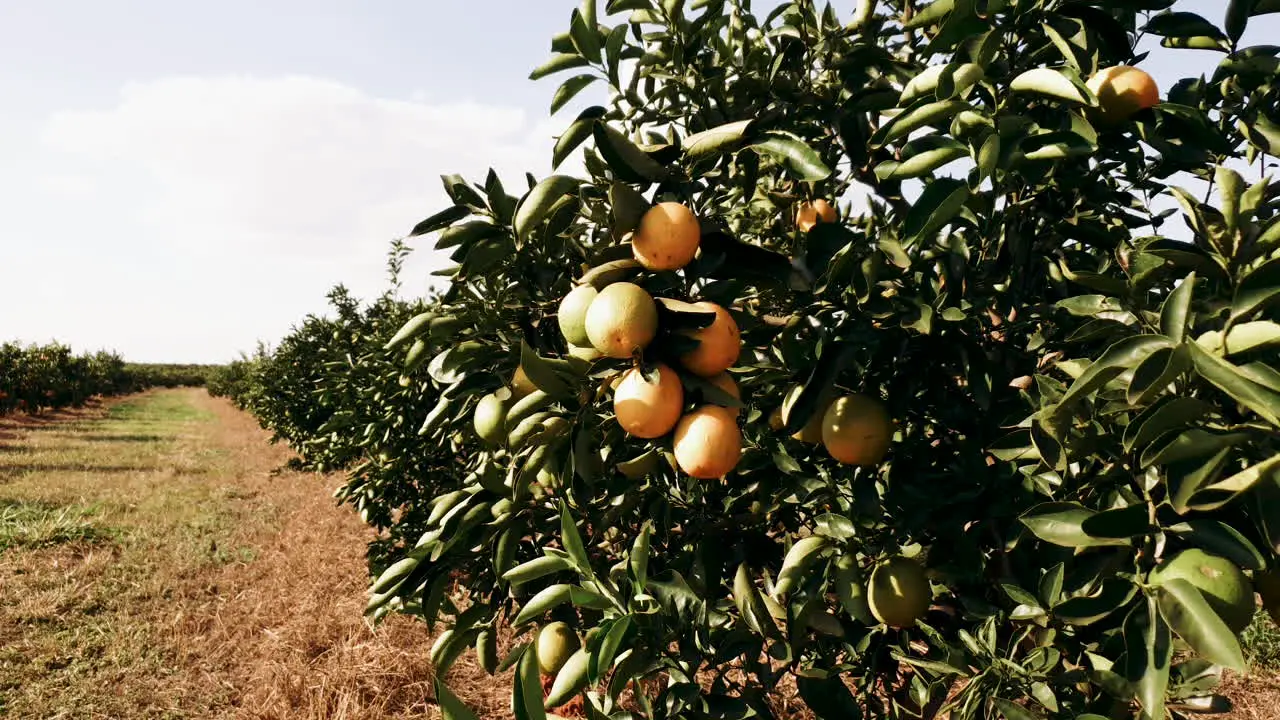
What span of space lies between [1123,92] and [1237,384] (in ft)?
2.28

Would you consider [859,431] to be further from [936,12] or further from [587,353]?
[936,12]

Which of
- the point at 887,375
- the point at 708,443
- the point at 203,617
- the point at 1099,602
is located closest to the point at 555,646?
the point at 708,443

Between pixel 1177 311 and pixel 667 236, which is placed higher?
pixel 667 236

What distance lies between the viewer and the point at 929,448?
1.50m

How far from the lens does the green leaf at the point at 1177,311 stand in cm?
94

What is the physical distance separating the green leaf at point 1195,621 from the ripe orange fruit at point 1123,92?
2.71ft

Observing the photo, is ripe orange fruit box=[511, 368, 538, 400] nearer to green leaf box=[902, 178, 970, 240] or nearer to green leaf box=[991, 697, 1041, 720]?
green leaf box=[902, 178, 970, 240]

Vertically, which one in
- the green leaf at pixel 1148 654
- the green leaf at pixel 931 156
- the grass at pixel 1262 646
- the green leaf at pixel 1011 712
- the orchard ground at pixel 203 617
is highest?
the green leaf at pixel 931 156

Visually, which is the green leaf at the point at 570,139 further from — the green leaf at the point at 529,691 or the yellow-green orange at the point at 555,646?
the yellow-green orange at the point at 555,646

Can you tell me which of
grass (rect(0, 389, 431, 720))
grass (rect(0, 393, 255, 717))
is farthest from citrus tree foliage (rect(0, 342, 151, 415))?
grass (rect(0, 389, 431, 720))

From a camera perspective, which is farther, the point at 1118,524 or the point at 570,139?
the point at 570,139

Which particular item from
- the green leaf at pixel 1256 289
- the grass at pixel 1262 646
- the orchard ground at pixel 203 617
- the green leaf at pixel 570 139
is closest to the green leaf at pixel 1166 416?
the green leaf at pixel 1256 289

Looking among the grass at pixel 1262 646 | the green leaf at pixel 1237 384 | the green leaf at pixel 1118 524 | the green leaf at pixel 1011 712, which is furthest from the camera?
the grass at pixel 1262 646

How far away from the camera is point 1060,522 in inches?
42.9
